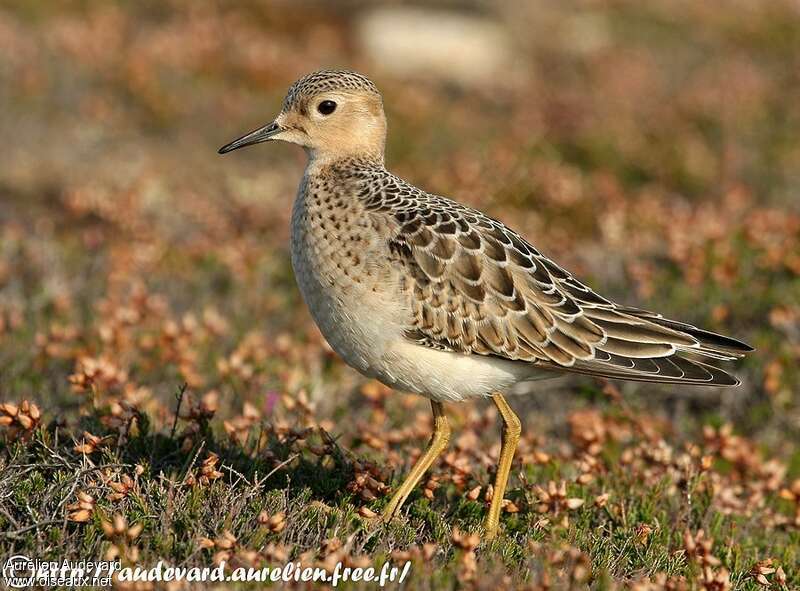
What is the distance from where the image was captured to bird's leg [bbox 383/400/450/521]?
552cm

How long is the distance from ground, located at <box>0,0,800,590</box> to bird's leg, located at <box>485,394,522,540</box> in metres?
0.18

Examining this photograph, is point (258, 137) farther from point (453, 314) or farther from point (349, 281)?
point (453, 314)

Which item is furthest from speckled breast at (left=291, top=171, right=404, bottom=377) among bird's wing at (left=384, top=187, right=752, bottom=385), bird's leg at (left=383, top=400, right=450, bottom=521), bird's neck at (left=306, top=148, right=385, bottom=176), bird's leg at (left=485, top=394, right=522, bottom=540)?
bird's leg at (left=485, top=394, right=522, bottom=540)

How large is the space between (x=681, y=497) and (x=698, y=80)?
18594mm

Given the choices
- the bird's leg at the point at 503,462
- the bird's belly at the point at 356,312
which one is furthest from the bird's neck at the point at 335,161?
the bird's leg at the point at 503,462

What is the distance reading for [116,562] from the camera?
4.62 m

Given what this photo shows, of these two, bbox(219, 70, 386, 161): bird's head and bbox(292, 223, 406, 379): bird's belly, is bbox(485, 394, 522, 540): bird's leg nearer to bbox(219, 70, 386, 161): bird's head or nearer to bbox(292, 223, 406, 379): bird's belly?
bbox(292, 223, 406, 379): bird's belly

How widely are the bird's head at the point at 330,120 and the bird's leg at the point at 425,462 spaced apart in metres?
1.81

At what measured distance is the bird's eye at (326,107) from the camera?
6.50 m

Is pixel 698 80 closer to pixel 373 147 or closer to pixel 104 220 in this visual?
pixel 104 220

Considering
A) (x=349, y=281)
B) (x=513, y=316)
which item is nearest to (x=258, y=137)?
(x=349, y=281)

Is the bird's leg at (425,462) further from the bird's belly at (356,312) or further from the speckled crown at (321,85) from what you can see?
the speckled crown at (321,85)

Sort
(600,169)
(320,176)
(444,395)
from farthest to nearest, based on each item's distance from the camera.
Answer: (600,169), (320,176), (444,395)

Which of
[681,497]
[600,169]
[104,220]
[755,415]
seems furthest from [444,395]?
[600,169]
